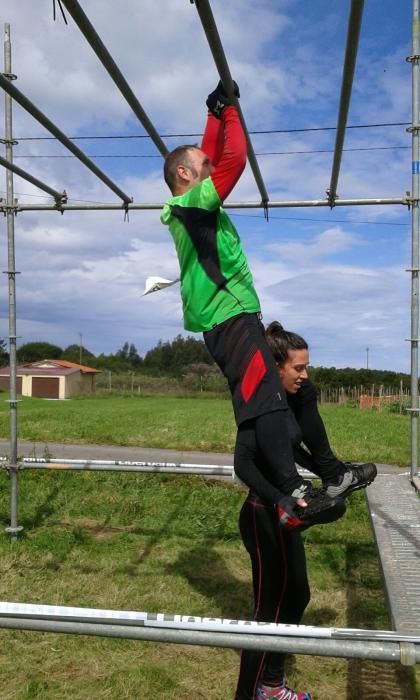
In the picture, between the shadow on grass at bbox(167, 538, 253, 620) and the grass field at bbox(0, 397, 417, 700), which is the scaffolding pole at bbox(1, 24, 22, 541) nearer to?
the grass field at bbox(0, 397, 417, 700)

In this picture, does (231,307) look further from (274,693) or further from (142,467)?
(142,467)

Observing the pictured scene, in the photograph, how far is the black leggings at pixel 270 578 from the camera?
2.59m

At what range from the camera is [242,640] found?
169 cm

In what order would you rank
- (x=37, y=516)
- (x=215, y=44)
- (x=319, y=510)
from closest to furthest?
(x=319, y=510) < (x=215, y=44) < (x=37, y=516)

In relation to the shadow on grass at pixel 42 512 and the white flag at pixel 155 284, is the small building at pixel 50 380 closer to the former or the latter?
the shadow on grass at pixel 42 512

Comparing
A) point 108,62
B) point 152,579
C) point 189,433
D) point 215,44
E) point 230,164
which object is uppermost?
point 108,62

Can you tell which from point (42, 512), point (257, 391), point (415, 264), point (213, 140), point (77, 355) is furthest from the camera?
point (77, 355)

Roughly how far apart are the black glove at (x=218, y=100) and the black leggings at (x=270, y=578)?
4.98 ft

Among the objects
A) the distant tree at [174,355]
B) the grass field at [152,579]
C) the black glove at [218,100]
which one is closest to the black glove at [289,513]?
the grass field at [152,579]

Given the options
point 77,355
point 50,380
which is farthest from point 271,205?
point 77,355

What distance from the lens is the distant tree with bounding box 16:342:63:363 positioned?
84250mm

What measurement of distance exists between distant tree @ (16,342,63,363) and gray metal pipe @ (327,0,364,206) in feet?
272

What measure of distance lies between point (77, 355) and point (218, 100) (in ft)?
270

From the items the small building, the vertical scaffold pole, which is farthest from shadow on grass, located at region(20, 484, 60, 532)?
the small building
